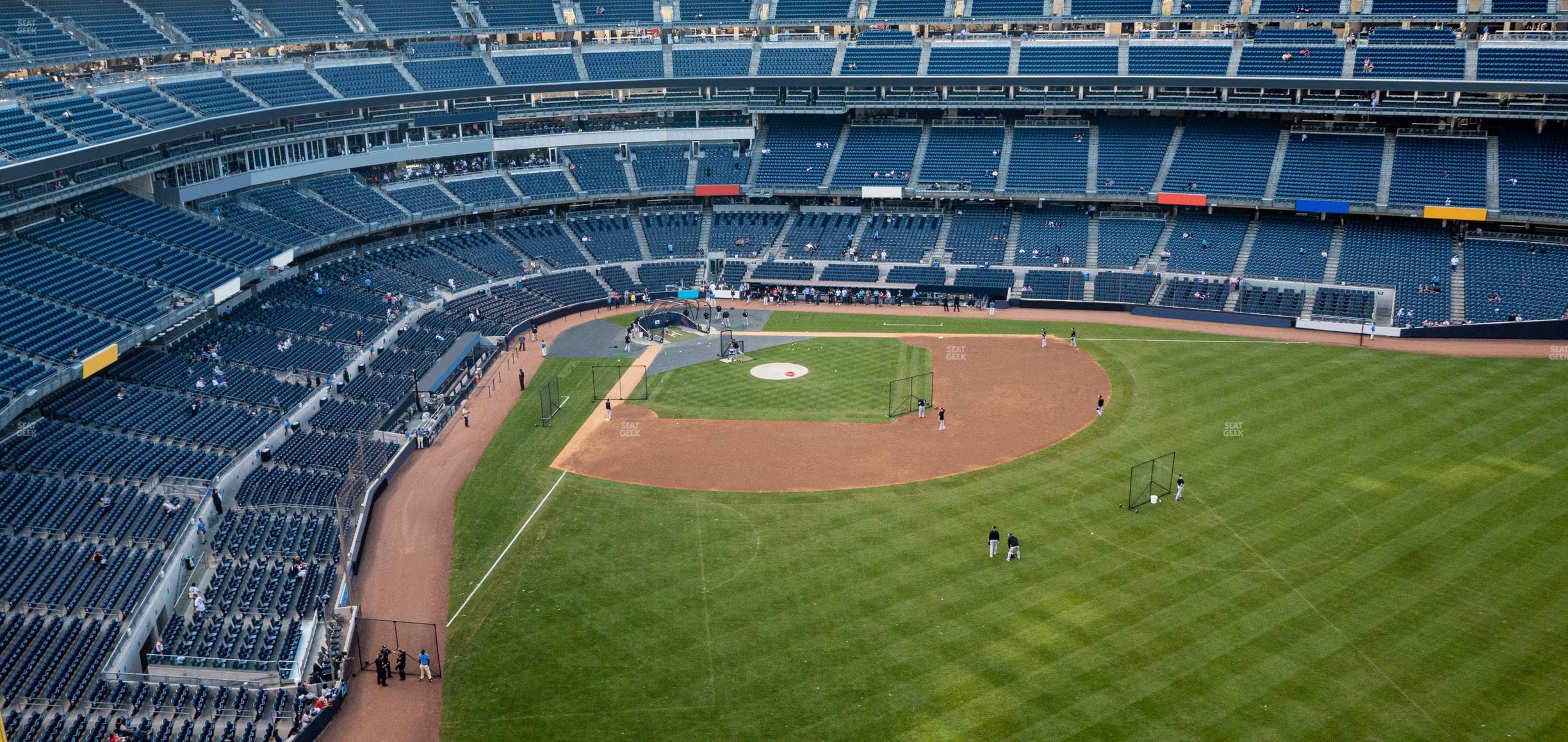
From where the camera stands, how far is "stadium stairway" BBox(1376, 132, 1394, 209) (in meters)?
70.1

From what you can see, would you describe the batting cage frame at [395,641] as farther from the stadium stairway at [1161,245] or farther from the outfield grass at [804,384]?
the stadium stairway at [1161,245]

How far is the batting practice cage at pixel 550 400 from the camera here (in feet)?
180

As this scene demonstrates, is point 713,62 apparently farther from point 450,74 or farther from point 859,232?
point 450,74

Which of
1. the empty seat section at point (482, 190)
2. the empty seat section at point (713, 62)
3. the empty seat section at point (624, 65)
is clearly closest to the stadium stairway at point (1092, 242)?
the empty seat section at point (713, 62)

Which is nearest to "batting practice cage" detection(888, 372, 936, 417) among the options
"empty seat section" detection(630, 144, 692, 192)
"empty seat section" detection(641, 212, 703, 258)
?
"empty seat section" detection(641, 212, 703, 258)


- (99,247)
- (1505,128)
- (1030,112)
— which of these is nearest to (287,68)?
(99,247)

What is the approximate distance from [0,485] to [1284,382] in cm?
5418

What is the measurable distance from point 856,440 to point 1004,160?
37424mm

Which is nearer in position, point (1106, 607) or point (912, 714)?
point (912, 714)

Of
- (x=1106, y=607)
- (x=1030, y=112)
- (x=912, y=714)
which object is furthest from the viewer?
(x=1030, y=112)

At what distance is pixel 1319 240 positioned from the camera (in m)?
71.7

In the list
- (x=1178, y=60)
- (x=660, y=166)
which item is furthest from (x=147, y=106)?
(x=1178, y=60)

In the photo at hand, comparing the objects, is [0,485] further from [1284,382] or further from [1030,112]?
[1030,112]

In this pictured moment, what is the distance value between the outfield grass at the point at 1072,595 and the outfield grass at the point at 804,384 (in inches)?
232
